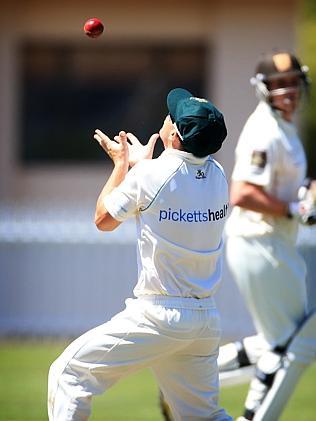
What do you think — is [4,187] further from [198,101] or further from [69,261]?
[198,101]

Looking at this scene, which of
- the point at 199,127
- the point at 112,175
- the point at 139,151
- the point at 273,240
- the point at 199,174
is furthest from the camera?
the point at 273,240

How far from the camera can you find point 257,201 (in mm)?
6340

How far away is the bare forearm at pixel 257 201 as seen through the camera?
6.33m

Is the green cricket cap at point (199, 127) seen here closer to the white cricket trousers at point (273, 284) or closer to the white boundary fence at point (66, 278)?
the white cricket trousers at point (273, 284)

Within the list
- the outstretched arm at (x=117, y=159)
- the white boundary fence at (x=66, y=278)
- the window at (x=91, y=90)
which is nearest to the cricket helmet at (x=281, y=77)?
the outstretched arm at (x=117, y=159)

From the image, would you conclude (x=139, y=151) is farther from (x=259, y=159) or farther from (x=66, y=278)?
(x=66, y=278)

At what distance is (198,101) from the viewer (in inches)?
196

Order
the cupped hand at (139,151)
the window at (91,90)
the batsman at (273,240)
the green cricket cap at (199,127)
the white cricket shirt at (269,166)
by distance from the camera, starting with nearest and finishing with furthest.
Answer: the green cricket cap at (199,127) < the cupped hand at (139,151) < the batsman at (273,240) < the white cricket shirt at (269,166) < the window at (91,90)

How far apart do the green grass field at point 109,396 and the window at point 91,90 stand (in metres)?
5.63

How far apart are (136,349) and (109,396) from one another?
3.22m

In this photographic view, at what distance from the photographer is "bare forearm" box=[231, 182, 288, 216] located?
633 cm

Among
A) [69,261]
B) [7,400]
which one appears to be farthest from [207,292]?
[69,261]

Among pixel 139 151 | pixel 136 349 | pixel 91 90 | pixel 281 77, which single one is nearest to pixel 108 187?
pixel 139 151

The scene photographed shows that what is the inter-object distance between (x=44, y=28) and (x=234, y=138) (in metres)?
2.86
